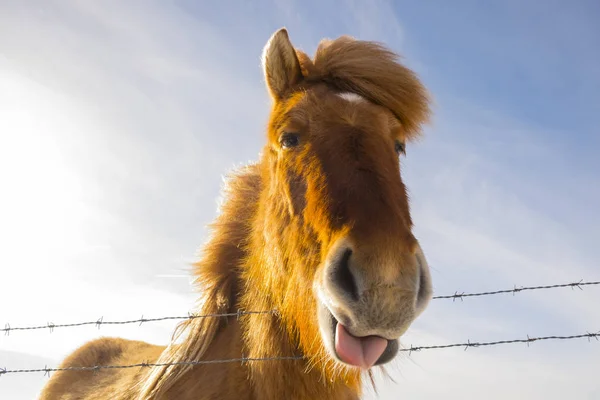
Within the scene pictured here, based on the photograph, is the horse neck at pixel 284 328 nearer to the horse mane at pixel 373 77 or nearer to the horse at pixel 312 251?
the horse at pixel 312 251

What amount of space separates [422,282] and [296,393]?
1.22 meters

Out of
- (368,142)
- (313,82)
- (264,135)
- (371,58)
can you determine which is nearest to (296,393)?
(368,142)

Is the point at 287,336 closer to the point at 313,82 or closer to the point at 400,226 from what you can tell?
the point at 400,226

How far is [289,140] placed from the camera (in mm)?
3512

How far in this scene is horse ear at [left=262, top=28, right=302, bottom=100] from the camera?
3.89 m

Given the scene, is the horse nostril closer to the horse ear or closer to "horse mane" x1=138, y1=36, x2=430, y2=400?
"horse mane" x1=138, y1=36, x2=430, y2=400

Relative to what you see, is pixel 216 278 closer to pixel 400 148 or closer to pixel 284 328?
pixel 284 328

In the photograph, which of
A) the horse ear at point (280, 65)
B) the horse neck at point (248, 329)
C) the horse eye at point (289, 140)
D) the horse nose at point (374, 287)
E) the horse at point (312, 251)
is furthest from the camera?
the horse ear at point (280, 65)

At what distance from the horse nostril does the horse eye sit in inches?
44.2

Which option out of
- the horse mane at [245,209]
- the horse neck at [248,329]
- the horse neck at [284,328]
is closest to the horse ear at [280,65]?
the horse mane at [245,209]

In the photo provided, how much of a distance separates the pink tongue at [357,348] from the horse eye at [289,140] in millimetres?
1334

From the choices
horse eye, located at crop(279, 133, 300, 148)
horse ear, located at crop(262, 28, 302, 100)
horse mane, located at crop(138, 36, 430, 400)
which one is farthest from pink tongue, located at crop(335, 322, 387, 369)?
horse ear, located at crop(262, 28, 302, 100)

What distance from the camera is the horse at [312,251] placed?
2.60 meters

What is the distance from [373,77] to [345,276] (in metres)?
1.80
